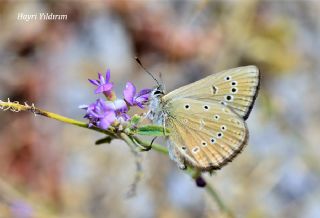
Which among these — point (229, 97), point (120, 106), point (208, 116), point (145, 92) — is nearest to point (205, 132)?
point (208, 116)

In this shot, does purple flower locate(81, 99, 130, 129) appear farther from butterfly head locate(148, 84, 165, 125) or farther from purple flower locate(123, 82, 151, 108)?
butterfly head locate(148, 84, 165, 125)

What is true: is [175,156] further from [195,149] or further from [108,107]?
[108,107]

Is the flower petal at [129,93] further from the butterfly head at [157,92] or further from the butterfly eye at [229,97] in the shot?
the butterfly eye at [229,97]

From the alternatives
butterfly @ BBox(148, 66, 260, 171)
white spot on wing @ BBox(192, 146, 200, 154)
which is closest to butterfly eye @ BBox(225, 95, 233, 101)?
butterfly @ BBox(148, 66, 260, 171)

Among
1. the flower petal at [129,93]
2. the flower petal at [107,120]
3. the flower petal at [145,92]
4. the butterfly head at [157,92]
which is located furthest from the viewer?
the butterfly head at [157,92]

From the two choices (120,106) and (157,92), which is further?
(157,92)

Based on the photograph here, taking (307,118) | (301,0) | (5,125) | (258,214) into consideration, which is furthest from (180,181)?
(301,0)

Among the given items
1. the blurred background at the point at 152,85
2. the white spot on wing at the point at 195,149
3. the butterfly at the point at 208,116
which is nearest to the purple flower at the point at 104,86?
the butterfly at the point at 208,116
